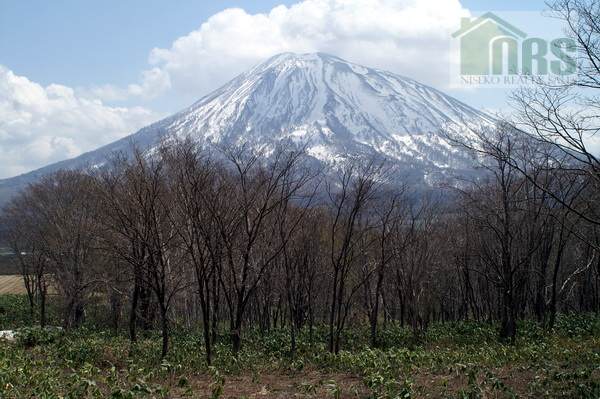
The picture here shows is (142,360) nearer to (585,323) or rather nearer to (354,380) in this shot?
(354,380)

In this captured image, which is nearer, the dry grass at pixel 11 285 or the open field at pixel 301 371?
the open field at pixel 301 371

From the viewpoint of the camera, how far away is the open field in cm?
950

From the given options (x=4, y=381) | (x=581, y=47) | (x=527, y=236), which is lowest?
(x=4, y=381)

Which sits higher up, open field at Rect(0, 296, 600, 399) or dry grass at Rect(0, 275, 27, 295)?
open field at Rect(0, 296, 600, 399)

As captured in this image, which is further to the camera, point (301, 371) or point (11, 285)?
point (11, 285)

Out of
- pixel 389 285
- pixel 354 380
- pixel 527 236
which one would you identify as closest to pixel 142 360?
pixel 354 380

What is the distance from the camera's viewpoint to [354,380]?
1190 cm

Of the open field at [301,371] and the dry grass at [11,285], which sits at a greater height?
the open field at [301,371]

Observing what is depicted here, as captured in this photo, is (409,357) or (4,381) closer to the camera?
(4,381)

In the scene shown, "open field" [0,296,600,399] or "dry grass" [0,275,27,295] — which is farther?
"dry grass" [0,275,27,295]

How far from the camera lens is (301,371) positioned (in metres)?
13.6

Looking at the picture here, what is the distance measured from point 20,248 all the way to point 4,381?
2513 cm

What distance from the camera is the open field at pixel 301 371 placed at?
950 centimetres

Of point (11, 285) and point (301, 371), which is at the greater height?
point (301, 371)
